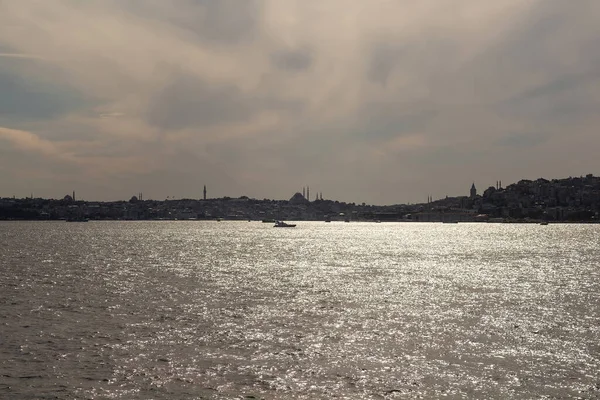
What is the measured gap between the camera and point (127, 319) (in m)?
43.0

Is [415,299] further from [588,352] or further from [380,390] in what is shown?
[380,390]

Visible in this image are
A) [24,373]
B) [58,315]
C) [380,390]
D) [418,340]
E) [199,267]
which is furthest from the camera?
[199,267]

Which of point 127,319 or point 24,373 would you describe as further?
point 127,319

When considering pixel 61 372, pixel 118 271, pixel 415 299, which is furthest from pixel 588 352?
pixel 118 271

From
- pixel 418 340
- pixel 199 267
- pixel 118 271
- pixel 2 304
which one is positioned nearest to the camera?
pixel 418 340

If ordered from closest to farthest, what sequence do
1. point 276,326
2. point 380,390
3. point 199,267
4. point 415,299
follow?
point 380,390 → point 276,326 → point 415,299 → point 199,267

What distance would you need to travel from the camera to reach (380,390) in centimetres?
2588

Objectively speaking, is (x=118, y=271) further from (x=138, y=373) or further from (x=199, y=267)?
(x=138, y=373)

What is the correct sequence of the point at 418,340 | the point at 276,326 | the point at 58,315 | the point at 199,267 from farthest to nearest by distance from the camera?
the point at 199,267, the point at 58,315, the point at 276,326, the point at 418,340

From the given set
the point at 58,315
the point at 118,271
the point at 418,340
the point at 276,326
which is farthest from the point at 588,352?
the point at 118,271

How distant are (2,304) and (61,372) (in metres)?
25.1

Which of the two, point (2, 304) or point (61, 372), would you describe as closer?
point (61, 372)

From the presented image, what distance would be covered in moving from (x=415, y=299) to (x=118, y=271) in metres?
45.2

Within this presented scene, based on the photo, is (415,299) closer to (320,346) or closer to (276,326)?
(276,326)
